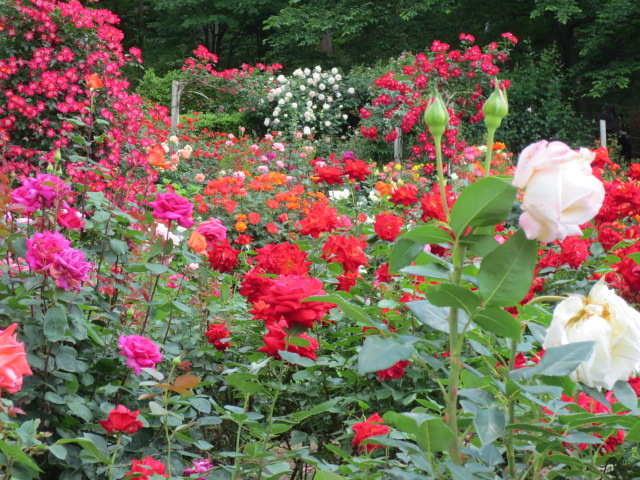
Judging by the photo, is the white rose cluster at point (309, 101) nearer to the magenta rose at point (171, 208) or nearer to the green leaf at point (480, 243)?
the magenta rose at point (171, 208)

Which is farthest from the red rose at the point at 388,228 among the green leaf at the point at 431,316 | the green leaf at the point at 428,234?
the green leaf at the point at 428,234

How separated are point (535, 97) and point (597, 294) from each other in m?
12.5

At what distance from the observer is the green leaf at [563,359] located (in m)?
0.68

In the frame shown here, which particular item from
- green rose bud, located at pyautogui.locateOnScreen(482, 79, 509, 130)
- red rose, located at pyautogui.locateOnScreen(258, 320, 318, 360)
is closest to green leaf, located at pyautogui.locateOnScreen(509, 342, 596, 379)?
green rose bud, located at pyautogui.locateOnScreen(482, 79, 509, 130)

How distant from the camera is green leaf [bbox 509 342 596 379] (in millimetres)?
681

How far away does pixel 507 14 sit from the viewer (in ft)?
49.4

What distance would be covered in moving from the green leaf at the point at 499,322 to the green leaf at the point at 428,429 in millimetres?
119

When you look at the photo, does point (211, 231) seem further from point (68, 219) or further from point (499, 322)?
point (499, 322)

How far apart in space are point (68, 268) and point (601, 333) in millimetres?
1047

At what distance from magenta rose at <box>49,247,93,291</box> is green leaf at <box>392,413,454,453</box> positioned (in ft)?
2.84

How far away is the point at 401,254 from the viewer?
2.47 feet

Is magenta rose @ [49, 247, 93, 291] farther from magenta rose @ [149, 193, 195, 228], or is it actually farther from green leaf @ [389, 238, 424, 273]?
green leaf @ [389, 238, 424, 273]

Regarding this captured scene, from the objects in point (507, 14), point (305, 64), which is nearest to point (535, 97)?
point (507, 14)

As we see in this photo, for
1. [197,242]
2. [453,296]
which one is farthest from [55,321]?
[453,296]
